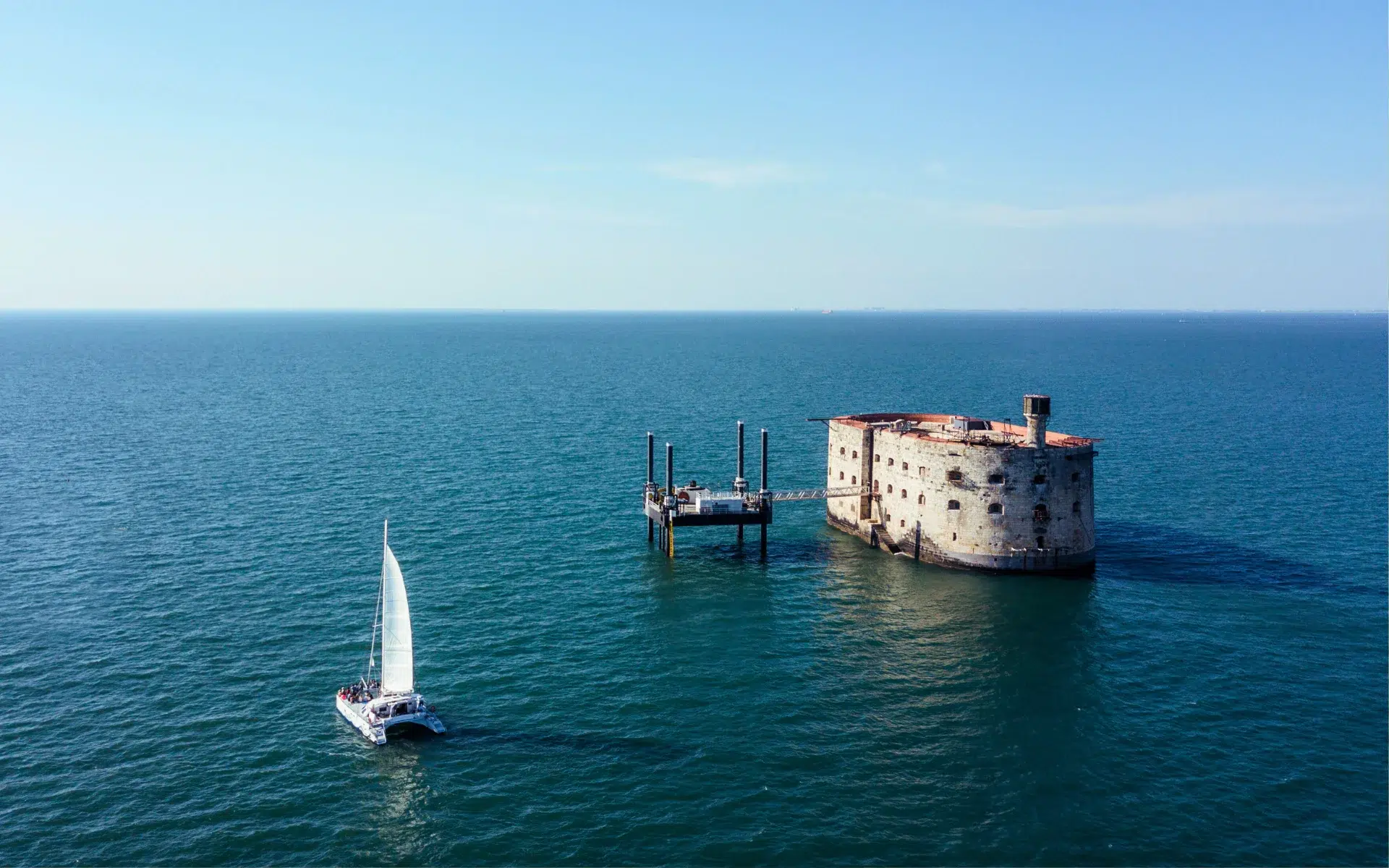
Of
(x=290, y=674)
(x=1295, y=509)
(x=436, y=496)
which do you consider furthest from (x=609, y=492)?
(x=1295, y=509)

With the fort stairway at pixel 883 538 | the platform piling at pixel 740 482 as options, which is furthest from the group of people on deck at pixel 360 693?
the fort stairway at pixel 883 538

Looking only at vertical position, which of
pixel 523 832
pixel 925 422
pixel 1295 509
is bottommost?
pixel 523 832

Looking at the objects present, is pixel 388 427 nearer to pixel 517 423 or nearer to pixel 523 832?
pixel 517 423

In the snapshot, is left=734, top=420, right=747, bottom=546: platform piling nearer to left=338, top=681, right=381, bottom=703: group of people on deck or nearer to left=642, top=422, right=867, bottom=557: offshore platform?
left=642, top=422, right=867, bottom=557: offshore platform

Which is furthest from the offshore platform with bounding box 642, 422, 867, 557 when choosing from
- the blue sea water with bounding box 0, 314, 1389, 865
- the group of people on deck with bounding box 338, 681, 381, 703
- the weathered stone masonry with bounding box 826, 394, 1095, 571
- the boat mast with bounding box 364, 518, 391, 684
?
the group of people on deck with bounding box 338, 681, 381, 703

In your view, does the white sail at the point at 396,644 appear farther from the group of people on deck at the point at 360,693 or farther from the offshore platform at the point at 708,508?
the offshore platform at the point at 708,508
